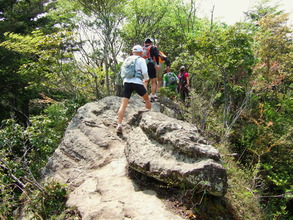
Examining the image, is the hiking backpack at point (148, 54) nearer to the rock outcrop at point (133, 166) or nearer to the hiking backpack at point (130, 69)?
the hiking backpack at point (130, 69)

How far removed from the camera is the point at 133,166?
12.6 feet

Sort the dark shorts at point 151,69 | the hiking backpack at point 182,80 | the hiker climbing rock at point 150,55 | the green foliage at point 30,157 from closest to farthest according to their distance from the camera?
the green foliage at point 30,157 < the hiker climbing rock at point 150,55 < the dark shorts at point 151,69 < the hiking backpack at point 182,80

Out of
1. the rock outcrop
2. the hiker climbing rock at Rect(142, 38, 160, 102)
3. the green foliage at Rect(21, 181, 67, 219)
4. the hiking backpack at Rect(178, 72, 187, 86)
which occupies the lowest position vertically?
the green foliage at Rect(21, 181, 67, 219)

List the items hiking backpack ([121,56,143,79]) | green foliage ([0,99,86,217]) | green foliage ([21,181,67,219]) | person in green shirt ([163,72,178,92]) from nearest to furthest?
green foliage ([21,181,67,219])
green foliage ([0,99,86,217])
hiking backpack ([121,56,143,79])
person in green shirt ([163,72,178,92])

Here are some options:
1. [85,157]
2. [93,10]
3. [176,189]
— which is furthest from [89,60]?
[176,189]

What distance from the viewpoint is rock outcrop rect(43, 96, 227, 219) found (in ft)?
10.3

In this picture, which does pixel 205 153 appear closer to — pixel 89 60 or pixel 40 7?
pixel 89 60

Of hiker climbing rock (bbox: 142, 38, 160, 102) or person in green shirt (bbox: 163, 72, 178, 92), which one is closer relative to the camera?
hiker climbing rock (bbox: 142, 38, 160, 102)

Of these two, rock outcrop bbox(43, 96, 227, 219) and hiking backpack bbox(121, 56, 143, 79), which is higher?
hiking backpack bbox(121, 56, 143, 79)

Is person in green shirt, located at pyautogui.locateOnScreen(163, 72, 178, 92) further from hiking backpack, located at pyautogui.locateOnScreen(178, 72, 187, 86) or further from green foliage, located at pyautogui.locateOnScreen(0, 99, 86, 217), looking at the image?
green foliage, located at pyautogui.locateOnScreen(0, 99, 86, 217)

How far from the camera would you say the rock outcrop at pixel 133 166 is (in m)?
3.15

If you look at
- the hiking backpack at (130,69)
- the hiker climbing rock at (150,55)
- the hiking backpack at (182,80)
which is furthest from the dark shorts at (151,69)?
the hiking backpack at (182,80)

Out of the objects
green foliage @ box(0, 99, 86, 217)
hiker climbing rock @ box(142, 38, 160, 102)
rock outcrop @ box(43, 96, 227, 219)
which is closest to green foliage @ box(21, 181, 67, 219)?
green foliage @ box(0, 99, 86, 217)

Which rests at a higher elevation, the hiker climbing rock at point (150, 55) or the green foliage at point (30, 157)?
the hiker climbing rock at point (150, 55)
